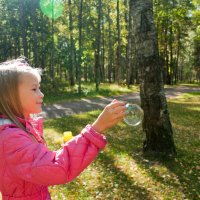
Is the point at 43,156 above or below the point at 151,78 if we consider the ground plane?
below

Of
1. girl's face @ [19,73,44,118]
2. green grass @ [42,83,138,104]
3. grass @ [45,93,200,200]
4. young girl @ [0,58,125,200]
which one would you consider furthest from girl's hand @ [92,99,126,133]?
green grass @ [42,83,138,104]

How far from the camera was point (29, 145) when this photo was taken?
7.53ft

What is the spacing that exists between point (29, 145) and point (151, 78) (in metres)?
7.50

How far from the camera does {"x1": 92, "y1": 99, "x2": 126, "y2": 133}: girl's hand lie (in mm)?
2457

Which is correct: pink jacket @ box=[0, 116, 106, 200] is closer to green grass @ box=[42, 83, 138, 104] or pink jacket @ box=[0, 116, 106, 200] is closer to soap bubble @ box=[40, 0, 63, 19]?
green grass @ box=[42, 83, 138, 104]

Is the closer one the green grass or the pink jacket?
the pink jacket

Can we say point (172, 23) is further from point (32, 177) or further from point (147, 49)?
point (32, 177)

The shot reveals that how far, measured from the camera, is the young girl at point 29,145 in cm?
Result: 227

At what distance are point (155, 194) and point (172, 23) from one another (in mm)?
51126

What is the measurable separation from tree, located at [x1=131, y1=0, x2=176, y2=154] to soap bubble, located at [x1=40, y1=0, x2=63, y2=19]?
1263 inches

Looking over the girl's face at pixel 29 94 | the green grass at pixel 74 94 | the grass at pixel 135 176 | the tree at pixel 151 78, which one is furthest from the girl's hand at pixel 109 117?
the green grass at pixel 74 94

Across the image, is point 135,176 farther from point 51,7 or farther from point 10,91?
point 51,7

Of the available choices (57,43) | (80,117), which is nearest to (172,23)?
(57,43)

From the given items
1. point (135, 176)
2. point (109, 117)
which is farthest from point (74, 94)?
point (109, 117)
